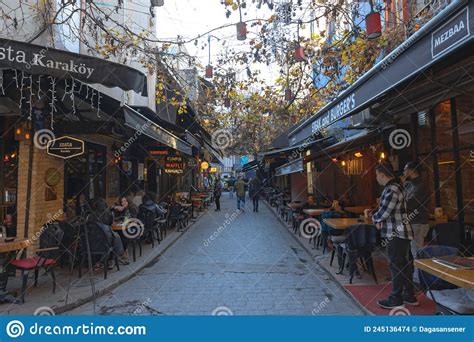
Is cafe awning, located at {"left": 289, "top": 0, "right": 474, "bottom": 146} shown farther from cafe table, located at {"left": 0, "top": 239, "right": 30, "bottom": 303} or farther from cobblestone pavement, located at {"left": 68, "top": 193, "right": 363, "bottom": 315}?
cafe table, located at {"left": 0, "top": 239, "right": 30, "bottom": 303}

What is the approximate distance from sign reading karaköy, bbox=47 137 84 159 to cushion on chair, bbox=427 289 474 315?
683cm

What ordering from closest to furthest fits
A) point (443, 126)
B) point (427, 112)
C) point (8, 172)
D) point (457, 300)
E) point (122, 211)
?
point (457, 300)
point (443, 126)
point (427, 112)
point (8, 172)
point (122, 211)

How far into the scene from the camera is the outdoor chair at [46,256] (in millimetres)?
5590

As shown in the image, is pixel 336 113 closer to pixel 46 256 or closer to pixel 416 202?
pixel 416 202

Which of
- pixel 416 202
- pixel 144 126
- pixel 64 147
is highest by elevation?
pixel 144 126

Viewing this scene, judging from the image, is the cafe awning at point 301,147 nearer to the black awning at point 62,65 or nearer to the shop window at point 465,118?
the shop window at point 465,118

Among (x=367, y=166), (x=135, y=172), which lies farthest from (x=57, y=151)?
(x=367, y=166)

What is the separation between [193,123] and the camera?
1798 centimetres

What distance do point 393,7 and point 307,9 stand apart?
13.4ft

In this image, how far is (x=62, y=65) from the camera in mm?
4781

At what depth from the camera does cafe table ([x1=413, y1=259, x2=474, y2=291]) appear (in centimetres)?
283

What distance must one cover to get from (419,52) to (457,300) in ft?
8.20

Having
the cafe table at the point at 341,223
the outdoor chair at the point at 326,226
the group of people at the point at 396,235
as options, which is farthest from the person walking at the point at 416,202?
the outdoor chair at the point at 326,226

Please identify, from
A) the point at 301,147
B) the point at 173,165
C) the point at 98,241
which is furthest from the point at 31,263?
the point at 301,147
